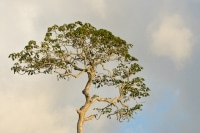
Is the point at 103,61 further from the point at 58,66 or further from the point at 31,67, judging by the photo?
the point at 31,67

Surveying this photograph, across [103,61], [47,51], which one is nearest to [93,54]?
[103,61]

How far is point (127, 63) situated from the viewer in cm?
3566

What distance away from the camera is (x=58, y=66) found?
113 ft

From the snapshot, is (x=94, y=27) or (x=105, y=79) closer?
(x=94, y=27)

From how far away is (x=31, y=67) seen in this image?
34.6 metres

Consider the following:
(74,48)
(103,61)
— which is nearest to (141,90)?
(103,61)

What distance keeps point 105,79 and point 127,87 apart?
2010mm

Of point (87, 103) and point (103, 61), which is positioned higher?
point (103, 61)

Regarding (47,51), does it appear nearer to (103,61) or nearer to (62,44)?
(62,44)

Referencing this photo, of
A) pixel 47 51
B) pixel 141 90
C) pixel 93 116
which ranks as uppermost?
pixel 47 51

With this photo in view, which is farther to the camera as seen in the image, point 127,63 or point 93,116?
point 127,63

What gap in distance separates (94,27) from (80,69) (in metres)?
3.45

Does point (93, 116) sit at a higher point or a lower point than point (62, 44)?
lower

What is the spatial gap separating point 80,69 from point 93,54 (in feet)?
5.11
